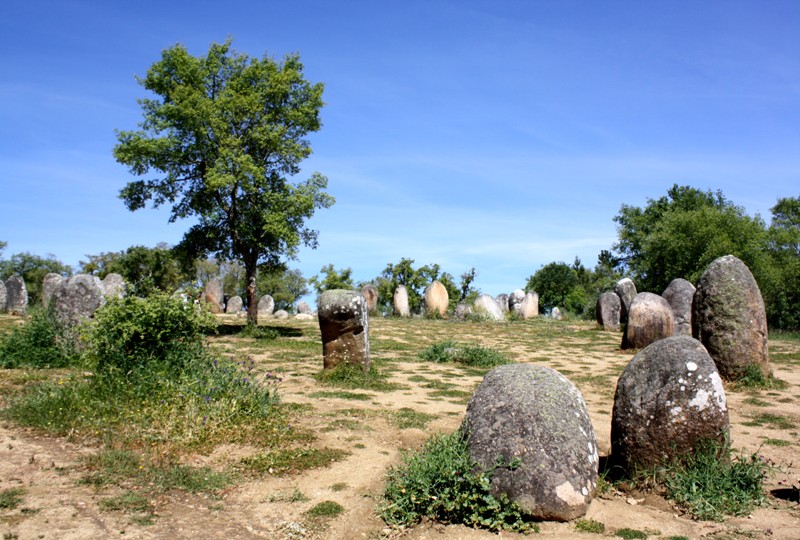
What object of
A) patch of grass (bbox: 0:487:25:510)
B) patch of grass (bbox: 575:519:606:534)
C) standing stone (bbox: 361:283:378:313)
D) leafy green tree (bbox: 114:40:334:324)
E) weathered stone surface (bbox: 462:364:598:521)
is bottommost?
patch of grass (bbox: 575:519:606:534)

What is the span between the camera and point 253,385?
9.50 meters

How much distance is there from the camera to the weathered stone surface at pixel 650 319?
755 inches

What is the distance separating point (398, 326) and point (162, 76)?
580 inches

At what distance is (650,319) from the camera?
63.3 ft

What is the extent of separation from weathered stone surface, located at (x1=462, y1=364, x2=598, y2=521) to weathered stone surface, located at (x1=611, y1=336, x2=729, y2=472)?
0.71 meters

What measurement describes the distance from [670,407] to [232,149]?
62.5ft

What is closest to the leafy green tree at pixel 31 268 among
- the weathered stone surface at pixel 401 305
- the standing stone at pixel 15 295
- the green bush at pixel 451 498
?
the standing stone at pixel 15 295

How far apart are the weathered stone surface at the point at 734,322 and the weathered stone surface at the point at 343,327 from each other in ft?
24.7

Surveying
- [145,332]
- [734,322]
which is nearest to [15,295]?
[145,332]

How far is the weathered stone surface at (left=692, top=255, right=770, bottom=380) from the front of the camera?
1309cm

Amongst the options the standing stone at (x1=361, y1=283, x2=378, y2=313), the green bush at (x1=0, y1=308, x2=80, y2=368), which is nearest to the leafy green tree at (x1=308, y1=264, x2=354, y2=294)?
the standing stone at (x1=361, y1=283, x2=378, y2=313)

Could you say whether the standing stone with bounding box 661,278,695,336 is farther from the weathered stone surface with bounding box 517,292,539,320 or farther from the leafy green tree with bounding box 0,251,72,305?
the leafy green tree with bounding box 0,251,72,305

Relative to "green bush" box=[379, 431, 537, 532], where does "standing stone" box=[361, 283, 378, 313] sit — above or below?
above

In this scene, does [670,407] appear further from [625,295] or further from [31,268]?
[31,268]
